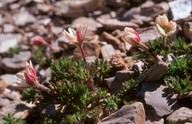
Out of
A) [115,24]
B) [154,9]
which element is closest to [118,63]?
[115,24]

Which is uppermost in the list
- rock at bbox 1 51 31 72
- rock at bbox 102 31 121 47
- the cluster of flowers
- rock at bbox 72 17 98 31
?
the cluster of flowers

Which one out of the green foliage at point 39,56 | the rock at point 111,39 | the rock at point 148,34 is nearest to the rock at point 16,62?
the green foliage at point 39,56

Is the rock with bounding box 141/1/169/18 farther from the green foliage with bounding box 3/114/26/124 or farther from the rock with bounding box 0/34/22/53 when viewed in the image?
the green foliage with bounding box 3/114/26/124

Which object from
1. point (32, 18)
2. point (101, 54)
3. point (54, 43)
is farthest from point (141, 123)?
point (32, 18)

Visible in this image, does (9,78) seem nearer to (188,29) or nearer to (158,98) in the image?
(158,98)

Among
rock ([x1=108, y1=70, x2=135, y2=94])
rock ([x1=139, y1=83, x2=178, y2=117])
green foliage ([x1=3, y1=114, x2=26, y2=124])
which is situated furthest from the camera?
rock ([x1=108, y1=70, x2=135, y2=94])

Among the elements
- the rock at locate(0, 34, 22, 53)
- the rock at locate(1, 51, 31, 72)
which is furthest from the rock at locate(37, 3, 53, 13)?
the rock at locate(1, 51, 31, 72)
